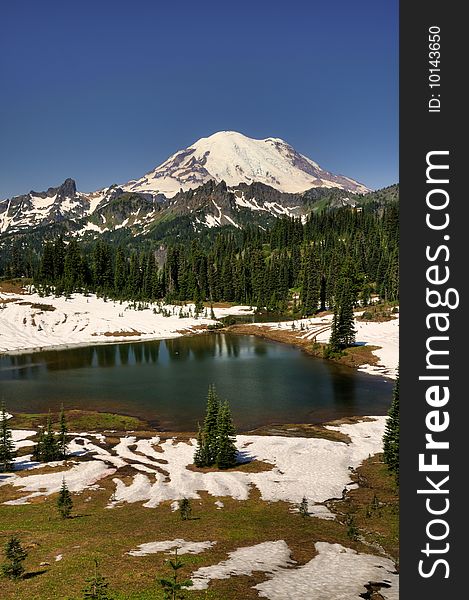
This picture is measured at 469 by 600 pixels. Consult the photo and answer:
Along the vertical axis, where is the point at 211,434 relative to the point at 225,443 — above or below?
above

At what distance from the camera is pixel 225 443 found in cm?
4209

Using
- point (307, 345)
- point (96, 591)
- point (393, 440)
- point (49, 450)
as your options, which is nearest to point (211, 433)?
point (49, 450)

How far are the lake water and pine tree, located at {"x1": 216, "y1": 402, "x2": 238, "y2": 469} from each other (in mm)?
12688

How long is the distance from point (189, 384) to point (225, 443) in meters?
34.4

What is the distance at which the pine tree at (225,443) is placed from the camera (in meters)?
42.0

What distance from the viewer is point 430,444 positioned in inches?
408

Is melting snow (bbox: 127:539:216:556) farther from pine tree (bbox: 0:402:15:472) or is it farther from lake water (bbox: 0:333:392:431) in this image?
lake water (bbox: 0:333:392:431)

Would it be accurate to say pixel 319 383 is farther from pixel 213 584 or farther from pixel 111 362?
pixel 213 584

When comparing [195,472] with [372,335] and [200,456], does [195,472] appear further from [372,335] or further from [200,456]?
[372,335]

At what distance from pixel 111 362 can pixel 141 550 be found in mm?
79270

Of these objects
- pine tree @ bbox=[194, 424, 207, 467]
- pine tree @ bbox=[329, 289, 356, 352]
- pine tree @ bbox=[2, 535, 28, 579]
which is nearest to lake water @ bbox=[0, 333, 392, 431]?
pine tree @ bbox=[329, 289, 356, 352]

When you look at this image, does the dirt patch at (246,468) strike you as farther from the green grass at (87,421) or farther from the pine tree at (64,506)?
the green grass at (87,421)

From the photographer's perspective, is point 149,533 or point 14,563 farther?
point 149,533

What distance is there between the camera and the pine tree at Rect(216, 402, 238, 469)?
42.0 meters
